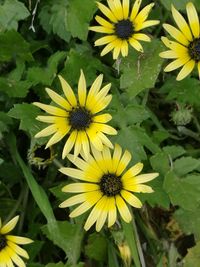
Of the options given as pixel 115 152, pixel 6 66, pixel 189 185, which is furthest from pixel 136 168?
pixel 6 66

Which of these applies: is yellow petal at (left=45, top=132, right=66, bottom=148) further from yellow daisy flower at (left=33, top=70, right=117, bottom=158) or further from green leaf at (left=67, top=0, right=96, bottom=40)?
green leaf at (left=67, top=0, right=96, bottom=40)

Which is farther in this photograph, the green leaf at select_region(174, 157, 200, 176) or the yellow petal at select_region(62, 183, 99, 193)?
the green leaf at select_region(174, 157, 200, 176)

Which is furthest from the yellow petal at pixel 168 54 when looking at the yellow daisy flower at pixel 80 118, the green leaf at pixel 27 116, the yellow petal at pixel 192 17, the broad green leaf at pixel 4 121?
the broad green leaf at pixel 4 121

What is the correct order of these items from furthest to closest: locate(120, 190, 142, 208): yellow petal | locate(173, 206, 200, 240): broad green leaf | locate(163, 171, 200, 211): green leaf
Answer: locate(173, 206, 200, 240): broad green leaf
locate(163, 171, 200, 211): green leaf
locate(120, 190, 142, 208): yellow petal

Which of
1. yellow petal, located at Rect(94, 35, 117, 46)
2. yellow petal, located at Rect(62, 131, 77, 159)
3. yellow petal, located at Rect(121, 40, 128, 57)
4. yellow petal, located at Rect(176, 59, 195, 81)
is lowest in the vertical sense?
yellow petal, located at Rect(62, 131, 77, 159)

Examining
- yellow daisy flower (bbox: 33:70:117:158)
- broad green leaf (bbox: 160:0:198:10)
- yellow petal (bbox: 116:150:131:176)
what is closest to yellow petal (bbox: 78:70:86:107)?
yellow daisy flower (bbox: 33:70:117:158)

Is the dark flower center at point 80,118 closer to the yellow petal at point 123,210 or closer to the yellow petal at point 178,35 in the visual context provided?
the yellow petal at point 123,210

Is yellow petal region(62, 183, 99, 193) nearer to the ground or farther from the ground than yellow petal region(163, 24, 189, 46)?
nearer to the ground

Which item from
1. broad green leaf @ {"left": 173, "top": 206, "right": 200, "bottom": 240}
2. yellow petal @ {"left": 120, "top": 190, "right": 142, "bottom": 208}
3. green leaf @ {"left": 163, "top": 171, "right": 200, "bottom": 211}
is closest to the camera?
yellow petal @ {"left": 120, "top": 190, "right": 142, "bottom": 208}
